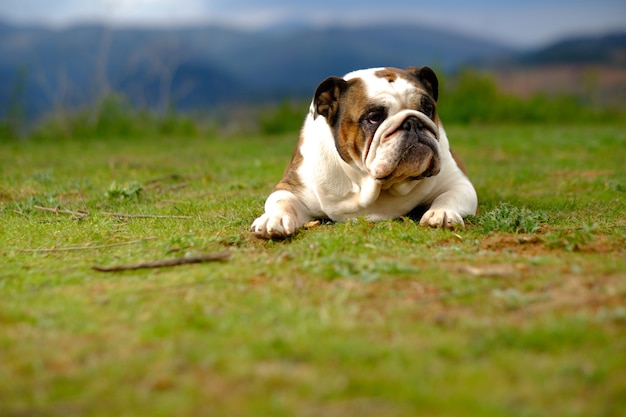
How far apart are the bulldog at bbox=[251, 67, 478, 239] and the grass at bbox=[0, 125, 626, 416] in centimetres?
29

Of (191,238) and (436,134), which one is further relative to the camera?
(436,134)

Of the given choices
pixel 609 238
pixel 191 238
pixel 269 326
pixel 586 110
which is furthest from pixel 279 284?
pixel 586 110

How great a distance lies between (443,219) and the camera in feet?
15.2

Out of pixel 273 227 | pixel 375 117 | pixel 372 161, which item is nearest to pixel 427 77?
pixel 375 117

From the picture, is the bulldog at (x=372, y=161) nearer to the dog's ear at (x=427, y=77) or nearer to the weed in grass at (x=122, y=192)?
the dog's ear at (x=427, y=77)

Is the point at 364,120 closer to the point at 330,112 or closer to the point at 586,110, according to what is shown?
the point at 330,112

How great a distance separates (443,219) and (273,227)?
112cm

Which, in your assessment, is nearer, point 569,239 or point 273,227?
point 569,239

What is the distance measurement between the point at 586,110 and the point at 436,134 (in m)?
12.9

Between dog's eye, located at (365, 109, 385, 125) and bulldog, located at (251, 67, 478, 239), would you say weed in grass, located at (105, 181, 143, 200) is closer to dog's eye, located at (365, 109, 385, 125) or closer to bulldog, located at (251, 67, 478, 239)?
bulldog, located at (251, 67, 478, 239)

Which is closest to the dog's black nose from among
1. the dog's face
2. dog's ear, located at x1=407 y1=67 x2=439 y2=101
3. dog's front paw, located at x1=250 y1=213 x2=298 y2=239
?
the dog's face

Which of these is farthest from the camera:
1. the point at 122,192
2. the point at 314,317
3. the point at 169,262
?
the point at 122,192

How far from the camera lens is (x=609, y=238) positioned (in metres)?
4.13

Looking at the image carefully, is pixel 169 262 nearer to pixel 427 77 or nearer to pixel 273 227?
pixel 273 227
